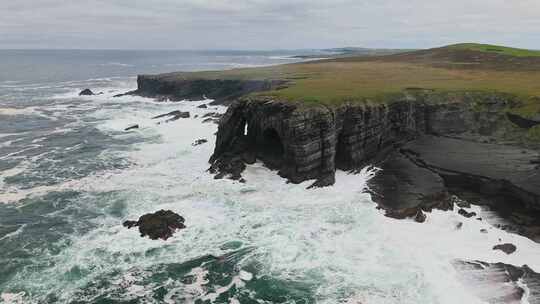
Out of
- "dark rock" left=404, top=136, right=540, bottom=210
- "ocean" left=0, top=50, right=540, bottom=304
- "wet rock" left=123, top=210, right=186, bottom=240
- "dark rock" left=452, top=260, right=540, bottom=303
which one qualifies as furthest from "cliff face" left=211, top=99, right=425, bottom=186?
"dark rock" left=452, top=260, right=540, bottom=303

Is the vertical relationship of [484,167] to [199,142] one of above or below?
above

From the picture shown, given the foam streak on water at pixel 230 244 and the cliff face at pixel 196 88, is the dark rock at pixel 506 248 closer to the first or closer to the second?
the foam streak on water at pixel 230 244

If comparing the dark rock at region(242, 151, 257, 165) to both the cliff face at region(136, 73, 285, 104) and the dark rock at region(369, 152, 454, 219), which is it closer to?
the dark rock at region(369, 152, 454, 219)

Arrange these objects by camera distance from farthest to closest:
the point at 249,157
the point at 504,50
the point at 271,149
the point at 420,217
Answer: the point at 504,50 → the point at 271,149 → the point at 249,157 → the point at 420,217

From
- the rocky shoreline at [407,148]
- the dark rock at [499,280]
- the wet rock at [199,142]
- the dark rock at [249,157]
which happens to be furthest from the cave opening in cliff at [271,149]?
the dark rock at [499,280]

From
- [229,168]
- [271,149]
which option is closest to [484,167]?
[271,149]

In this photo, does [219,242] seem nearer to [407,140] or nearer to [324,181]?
[324,181]

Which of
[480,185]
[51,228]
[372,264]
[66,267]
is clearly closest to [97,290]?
[66,267]
